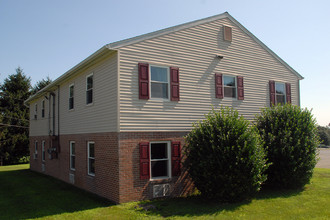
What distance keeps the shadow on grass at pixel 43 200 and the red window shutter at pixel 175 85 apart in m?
4.70

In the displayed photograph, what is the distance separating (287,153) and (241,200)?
2879 millimetres

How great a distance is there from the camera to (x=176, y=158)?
1082 cm

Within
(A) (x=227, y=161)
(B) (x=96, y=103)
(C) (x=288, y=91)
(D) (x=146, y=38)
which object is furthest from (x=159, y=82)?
(C) (x=288, y=91)

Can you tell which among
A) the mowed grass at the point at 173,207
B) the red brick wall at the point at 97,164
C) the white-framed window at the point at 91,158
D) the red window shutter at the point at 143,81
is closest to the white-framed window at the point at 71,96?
the red brick wall at the point at 97,164

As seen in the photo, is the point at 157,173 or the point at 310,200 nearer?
the point at 310,200

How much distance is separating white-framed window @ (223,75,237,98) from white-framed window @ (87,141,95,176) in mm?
6494

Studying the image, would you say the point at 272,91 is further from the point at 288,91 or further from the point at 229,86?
the point at 229,86

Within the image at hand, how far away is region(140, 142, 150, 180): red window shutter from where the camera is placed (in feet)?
32.8

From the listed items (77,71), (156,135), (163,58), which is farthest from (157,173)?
(77,71)

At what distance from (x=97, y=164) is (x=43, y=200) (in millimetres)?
2412

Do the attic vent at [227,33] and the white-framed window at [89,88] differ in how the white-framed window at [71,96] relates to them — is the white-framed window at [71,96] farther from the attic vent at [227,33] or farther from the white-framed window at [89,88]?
the attic vent at [227,33]

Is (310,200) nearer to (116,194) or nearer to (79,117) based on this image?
(116,194)

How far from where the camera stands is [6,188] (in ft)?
45.1

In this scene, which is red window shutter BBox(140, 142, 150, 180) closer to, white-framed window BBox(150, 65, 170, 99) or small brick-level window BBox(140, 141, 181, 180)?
small brick-level window BBox(140, 141, 181, 180)
